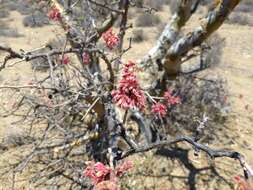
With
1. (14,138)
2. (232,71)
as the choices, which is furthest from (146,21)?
(14,138)

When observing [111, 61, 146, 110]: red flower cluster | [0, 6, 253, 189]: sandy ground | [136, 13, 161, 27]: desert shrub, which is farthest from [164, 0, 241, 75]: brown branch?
[136, 13, 161, 27]: desert shrub

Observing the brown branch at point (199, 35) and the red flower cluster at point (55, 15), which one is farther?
the red flower cluster at point (55, 15)

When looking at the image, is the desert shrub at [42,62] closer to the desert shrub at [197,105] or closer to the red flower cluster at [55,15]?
the red flower cluster at [55,15]

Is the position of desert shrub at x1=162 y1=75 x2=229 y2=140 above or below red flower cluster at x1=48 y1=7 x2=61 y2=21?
below

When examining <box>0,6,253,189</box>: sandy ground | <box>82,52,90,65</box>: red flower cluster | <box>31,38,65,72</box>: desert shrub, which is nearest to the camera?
<box>31,38,65,72</box>: desert shrub

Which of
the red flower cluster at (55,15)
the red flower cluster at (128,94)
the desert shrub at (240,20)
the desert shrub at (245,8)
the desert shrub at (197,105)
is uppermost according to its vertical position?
the desert shrub at (245,8)

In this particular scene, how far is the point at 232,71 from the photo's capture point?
30.0ft

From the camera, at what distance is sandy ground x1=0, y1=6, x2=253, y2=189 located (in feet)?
18.1

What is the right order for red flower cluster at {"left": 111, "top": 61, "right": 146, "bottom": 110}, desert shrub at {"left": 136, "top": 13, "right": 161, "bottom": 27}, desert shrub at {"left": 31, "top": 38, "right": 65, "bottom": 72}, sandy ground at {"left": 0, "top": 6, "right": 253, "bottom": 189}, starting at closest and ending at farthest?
red flower cluster at {"left": 111, "top": 61, "right": 146, "bottom": 110} → desert shrub at {"left": 31, "top": 38, "right": 65, "bottom": 72} → sandy ground at {"left": 0, "top": 6, "right": 253, "bottom": 189} → desert shrub at {"left": 136, "top": 13, "right": 161, "bottom": 27}

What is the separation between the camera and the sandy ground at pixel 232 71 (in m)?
5.53

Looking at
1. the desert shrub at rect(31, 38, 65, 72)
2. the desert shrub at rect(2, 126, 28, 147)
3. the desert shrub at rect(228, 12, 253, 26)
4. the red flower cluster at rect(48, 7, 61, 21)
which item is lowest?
the desert shrub at rect(2, 126, 28, 147)

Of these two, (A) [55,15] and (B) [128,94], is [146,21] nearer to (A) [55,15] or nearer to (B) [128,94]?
(A) [55,15]

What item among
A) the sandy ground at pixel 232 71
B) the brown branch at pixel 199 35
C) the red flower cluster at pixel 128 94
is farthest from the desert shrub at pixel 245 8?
the red flower cluster at pixel 128 94

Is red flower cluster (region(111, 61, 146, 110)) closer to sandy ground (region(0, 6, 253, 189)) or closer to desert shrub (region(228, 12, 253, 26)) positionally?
sandy ground (region(0, 6, 253, 189))
